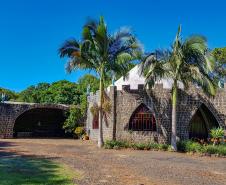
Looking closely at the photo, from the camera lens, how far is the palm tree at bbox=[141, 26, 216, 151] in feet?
65.0

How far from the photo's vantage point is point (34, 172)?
11.5 meters

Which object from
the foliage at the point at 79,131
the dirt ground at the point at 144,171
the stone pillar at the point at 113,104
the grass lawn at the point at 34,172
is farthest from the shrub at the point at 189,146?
the foliage at the point at 79,131

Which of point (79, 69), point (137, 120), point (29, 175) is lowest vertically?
point (29, 175)

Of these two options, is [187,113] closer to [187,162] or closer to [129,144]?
[129,144]

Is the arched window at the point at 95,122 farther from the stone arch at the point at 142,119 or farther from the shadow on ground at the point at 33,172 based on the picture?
the shadow on ground at the point at 33,172

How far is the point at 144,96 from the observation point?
74.2 feet

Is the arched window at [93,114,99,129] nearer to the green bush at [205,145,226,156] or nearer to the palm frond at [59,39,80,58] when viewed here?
the palm frond at [59,39,80,58]

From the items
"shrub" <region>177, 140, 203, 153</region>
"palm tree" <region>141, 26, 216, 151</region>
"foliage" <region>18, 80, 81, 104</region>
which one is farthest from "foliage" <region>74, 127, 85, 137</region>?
"foliage" <region>18, 80, 81, 104</region>

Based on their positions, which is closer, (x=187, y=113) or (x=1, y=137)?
Answer: (x=187, y=113)

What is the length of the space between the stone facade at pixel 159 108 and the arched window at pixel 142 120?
0.88ft

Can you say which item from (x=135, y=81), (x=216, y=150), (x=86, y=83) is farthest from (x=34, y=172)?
(x=86, y=83)

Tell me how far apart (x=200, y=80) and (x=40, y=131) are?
63.8ft

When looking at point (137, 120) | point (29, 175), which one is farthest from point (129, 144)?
point (29, 175)

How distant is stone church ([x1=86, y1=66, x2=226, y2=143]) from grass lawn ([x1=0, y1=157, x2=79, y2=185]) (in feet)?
29.2
